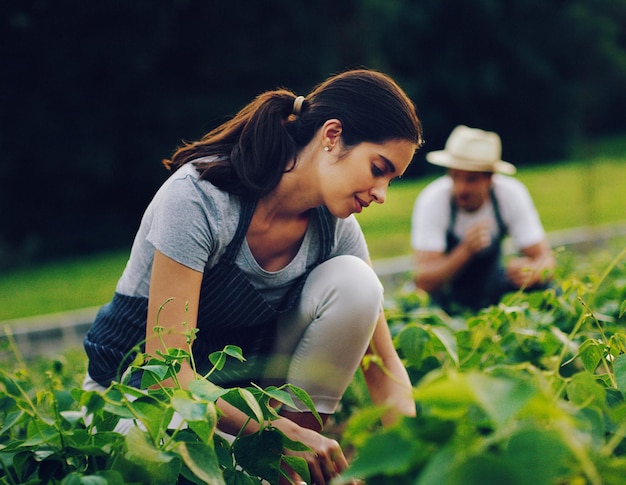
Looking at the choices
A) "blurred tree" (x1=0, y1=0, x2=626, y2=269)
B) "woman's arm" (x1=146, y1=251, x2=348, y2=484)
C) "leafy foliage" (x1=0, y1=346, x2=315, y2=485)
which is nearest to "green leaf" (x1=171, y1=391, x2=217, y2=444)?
"leafy foliage" (x1=0, y1=346, x2=315, y2=485)

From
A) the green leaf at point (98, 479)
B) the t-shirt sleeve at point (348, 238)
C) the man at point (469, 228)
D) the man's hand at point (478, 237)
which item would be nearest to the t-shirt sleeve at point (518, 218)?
the man at point (469, 228)

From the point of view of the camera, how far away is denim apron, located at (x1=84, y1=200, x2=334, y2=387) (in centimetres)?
204

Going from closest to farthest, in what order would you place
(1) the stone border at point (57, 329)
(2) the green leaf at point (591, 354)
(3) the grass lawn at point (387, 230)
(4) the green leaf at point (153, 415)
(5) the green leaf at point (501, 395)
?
1. (5) the green leaf at point (501, 395)
2. (4) the green leaf at point (153, 415)
3. (2) the green leaf at point (591, 354)
4. (1) the stone border at point (57, 329)
5. (3) the grass lawn at point (387, 230)

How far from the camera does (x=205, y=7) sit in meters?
14.4

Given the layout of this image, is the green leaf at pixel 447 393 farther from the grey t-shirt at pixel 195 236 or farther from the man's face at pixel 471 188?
the man's face at pixel 471 188

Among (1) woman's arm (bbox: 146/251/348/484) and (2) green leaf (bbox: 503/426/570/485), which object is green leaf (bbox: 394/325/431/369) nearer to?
(1) woman's arm (bbox: 146/251/348/484)

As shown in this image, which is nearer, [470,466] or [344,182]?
[470,466]

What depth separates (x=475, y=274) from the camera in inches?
167

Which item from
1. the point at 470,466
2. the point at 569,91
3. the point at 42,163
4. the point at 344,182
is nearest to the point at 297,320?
the point at 344,182

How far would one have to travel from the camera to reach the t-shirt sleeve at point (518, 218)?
13.7 feet

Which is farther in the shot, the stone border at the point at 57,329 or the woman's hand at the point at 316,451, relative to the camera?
the stone border at the point at 57,329

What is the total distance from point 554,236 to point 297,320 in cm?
651

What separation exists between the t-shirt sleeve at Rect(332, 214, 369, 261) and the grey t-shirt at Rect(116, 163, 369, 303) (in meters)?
0.02

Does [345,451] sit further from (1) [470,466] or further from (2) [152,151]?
(2) [152,151]
